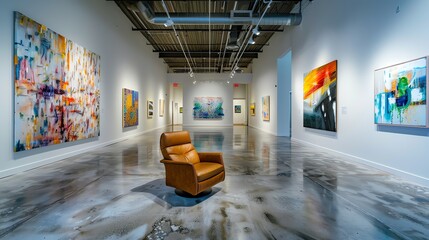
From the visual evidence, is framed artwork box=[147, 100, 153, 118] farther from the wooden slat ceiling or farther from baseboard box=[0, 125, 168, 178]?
baseboard box=[0, 125, 168, 178]

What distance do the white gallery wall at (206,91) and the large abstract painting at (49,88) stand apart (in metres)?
12.2

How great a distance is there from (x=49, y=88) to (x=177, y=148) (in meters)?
3.59

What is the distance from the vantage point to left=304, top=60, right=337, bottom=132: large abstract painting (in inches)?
251

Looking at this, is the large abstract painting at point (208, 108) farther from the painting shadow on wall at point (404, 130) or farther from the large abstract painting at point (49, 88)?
the painting shadow on wall at point (404, 130)

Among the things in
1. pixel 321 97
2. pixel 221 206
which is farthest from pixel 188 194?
pixel 321 97

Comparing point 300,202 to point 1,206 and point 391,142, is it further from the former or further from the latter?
A: point 1,206

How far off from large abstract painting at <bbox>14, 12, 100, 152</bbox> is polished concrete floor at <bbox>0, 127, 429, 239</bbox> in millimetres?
977

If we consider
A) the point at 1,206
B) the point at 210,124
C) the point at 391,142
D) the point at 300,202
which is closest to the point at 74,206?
the point at 1,206

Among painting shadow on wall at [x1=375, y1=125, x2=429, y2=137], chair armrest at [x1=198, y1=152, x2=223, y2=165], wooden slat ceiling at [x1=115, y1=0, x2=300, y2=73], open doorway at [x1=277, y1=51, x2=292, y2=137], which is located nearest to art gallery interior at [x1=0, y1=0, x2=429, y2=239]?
painting shadow on wall at [x1=375, y1=125, x2=429, y2=137]

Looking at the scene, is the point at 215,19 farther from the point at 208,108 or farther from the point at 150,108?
the point at 208,108

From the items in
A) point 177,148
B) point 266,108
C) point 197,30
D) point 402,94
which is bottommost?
point 177,148

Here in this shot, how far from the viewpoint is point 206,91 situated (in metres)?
19.3

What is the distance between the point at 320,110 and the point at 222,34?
275 inches

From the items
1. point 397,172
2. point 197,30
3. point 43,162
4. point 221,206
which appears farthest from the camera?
point 197,30
